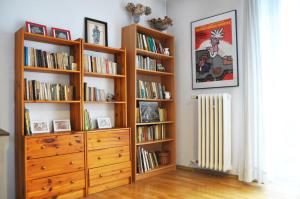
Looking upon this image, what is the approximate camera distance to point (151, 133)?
3.80 meters

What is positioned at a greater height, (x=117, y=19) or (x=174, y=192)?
(x=117, y=19)

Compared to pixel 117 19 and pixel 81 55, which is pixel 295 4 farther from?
pixel 81 55

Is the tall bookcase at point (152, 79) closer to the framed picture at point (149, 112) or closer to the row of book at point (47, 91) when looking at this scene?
the framed picture at point (149, 112)

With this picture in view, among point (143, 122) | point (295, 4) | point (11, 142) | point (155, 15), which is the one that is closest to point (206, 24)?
point (155, 15)

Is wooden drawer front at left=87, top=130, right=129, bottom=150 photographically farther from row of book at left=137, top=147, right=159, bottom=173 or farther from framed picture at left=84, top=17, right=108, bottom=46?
framed picture at left=84, top=17, right=108, bottom=46

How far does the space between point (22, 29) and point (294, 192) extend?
10.9ft

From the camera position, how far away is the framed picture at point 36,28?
2695 mm

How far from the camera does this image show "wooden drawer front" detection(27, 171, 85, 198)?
2.48 metres

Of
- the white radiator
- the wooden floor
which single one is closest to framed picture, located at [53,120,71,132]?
the wooden floor

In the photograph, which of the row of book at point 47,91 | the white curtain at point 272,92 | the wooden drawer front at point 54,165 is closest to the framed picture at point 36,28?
the row of book at point 47,91

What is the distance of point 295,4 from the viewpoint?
3.00m

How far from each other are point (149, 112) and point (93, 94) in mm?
930

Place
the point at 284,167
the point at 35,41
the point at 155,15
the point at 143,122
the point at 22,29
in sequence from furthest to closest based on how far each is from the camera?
the point at 155,15 < the point at 143,122 < the point at 284,167 < the point at 35,41 < the point at 22,29

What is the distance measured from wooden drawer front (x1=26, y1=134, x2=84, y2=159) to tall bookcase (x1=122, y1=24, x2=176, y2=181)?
2.80 ft
